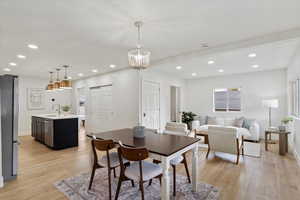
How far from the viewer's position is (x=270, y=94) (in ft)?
17.9

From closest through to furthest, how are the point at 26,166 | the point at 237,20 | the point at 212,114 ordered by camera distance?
the point at 237,20
the point at 26,166
the point at 212,114

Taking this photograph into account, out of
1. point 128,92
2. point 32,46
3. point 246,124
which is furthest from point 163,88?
point 32,46

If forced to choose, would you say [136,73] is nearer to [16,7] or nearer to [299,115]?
[16,7]

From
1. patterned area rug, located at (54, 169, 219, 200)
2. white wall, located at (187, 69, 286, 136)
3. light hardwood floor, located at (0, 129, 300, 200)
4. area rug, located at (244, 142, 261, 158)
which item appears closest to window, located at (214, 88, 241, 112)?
white wall, located at (187, 69, 286, 136)

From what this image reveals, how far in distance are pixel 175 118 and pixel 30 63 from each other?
221 inches

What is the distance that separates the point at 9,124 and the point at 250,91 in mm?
7047

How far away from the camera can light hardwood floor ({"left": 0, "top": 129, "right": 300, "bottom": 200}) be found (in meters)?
2.25

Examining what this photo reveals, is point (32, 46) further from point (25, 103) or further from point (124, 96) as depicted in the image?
point (25, 103)

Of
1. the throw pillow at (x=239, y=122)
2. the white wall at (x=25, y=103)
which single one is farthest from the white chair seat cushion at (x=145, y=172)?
the white wall at (x=25, y=103)

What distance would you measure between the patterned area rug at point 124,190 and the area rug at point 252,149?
7.33 ft

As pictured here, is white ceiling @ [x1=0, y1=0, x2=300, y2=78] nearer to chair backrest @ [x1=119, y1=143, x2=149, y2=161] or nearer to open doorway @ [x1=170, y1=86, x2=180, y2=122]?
chair backrest @ [x1=119, y1=143, x2=149, y2=161]

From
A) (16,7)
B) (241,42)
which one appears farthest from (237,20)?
(16,7)

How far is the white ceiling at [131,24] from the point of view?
1872 mm

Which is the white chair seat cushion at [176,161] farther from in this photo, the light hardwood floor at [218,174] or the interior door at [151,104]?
the interior door at [151,104]
